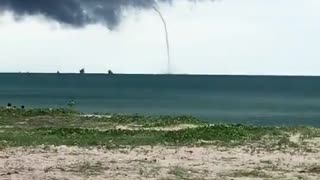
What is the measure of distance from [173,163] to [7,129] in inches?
539

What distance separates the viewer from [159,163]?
957 inches

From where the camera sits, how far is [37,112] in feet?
152

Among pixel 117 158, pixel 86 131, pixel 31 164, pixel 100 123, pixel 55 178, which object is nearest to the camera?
pixel 55 178

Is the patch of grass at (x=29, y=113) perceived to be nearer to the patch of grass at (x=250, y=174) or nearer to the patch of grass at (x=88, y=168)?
the patch of grass at (x=88, y=168)

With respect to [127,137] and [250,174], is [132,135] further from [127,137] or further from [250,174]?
[250,174]

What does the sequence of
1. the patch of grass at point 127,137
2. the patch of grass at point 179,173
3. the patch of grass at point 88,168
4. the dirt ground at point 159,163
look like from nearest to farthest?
the patch of grass at point 179,173, the dirt ground at point 159,163, the patch of grass at point 88,168, the patch of grass at point 127,137

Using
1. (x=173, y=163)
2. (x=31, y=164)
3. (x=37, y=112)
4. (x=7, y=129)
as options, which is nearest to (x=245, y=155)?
(x=173, y=163)

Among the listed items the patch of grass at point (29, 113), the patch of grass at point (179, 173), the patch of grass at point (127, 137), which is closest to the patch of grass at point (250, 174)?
the patch of grass at point (179, 173)

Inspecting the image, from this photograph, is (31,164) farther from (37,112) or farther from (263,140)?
(37,112)

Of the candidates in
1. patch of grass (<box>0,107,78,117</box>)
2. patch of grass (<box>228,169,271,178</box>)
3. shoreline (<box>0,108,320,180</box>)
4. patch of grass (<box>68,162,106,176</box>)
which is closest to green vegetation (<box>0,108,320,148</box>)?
shoreline (<box>0,108,320,180</box>)

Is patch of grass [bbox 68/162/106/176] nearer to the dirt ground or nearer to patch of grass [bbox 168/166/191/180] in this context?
the dirt ground

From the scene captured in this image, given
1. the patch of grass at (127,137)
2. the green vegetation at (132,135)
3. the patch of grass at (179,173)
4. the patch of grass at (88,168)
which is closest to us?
the patch of grass at (179,173)

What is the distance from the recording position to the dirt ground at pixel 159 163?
72.5 ft

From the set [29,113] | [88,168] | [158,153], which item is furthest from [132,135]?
[29,113]
